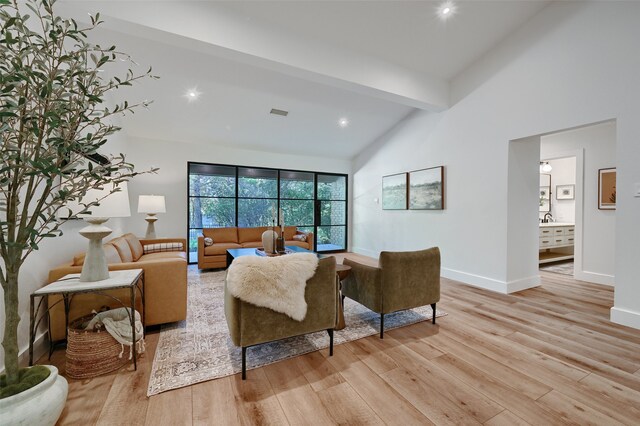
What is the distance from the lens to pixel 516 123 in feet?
11.8

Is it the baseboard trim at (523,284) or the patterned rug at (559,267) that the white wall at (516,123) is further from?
the patterned rug at (559,267)

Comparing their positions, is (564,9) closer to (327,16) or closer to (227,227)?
(327,16)

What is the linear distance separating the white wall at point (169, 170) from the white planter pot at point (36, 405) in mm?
4378

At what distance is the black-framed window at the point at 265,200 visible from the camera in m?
5.79

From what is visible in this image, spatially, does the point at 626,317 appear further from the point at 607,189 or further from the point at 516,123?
the point at 516,123

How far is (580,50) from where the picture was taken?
3.05 m

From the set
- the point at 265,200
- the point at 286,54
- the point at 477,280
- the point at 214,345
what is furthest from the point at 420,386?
the point at 265,200

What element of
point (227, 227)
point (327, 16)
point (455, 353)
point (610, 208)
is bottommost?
point (455, 353)

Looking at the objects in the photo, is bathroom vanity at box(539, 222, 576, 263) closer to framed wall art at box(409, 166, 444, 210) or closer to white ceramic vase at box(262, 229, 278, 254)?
framed wall art at box(409, 166, 444, 210)

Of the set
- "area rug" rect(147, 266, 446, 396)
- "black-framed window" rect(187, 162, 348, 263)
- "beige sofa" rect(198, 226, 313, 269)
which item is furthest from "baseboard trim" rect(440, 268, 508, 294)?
"black-framed window" rect(187, 162, 348, 263)

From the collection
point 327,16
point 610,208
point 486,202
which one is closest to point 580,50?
point 486,202

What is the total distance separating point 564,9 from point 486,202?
2.43m

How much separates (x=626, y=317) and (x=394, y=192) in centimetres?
364

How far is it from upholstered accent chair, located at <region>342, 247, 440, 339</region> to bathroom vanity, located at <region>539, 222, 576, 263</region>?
421 centimetres
